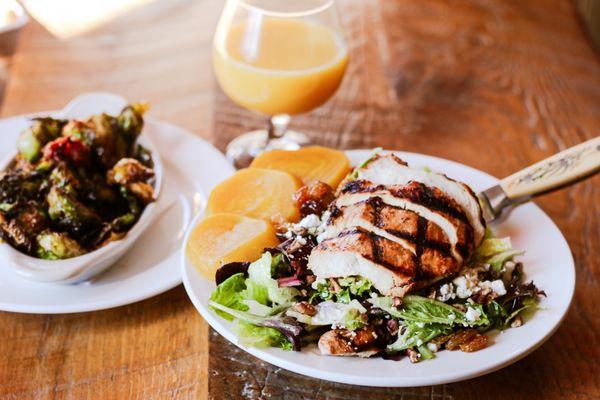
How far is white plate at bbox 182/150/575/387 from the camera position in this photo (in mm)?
1550

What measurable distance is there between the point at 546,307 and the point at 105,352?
113 cm

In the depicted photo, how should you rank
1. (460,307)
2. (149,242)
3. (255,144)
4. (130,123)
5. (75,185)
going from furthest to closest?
(255,144) → (130,123) → (149,242) → (75,185) → (460,307)

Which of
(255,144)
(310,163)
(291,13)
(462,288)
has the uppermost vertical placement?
(291,13)

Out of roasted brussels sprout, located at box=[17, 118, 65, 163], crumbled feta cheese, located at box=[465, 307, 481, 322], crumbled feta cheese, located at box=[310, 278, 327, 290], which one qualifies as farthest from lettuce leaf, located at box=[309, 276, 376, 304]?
roasted brussels sprout, located at box=[17, 118, 65, 163]

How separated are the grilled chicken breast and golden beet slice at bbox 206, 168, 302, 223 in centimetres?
20

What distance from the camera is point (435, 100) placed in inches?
123

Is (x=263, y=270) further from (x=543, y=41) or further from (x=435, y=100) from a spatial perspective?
(x=543, y=41)

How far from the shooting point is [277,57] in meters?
2.63

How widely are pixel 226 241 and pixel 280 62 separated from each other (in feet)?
3.19

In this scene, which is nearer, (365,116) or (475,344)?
(475,344)

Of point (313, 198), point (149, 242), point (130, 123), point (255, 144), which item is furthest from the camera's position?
point (255, 144)

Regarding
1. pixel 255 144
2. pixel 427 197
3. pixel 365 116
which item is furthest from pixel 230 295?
pixel 365 116

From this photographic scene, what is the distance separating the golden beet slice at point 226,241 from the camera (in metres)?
1.84

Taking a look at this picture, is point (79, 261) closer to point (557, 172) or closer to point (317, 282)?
point (317, 282)
